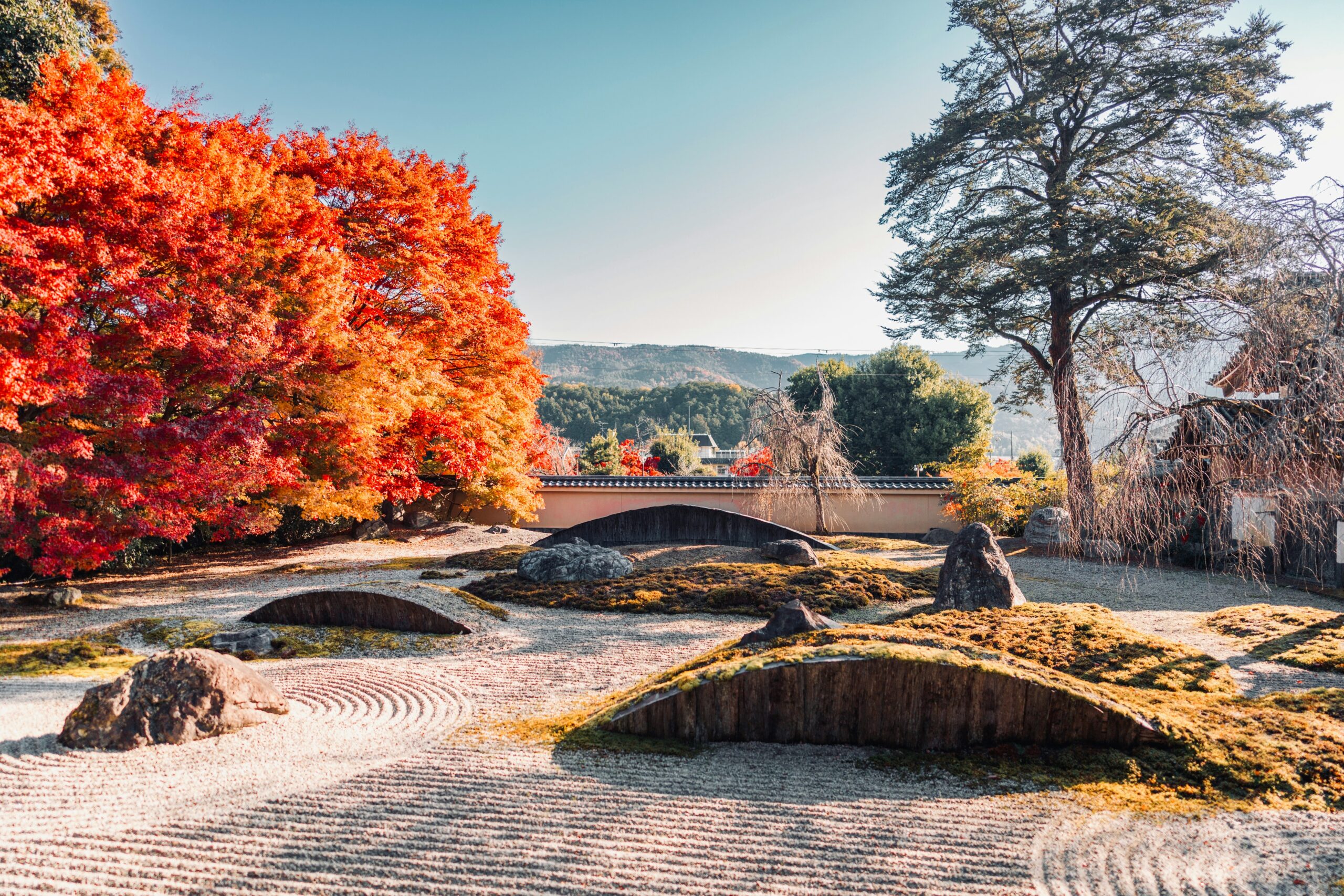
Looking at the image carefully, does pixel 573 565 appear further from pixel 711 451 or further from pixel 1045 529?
pixel 711 451

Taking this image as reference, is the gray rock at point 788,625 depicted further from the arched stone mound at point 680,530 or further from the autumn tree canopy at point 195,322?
the arched stone mound at point 680,530

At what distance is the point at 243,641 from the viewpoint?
692 centimetres

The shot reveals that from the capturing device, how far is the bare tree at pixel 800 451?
56.5 feet

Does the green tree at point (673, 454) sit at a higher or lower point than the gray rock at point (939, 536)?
higher

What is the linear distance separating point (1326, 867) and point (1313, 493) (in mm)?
4624

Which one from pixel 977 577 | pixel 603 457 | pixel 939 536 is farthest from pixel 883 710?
pixel 603 457

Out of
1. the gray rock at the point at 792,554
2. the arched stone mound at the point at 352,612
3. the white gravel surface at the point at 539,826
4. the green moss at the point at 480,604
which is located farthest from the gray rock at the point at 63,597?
the gray rock at the point at 792,554

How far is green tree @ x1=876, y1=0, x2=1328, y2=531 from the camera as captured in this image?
1280 centimetres

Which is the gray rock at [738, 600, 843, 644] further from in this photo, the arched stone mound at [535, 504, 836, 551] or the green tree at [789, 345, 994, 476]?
the green tree at [789, 345, 994, 476]

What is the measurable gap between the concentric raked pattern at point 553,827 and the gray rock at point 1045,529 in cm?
1105

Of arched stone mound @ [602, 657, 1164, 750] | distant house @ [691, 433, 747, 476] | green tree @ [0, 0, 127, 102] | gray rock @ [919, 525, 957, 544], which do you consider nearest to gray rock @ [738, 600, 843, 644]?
arched stone mound @ [602, 657, 1164, 750]

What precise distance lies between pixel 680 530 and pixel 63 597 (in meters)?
8.98

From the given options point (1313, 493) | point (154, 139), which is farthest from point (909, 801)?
point (154, 139)

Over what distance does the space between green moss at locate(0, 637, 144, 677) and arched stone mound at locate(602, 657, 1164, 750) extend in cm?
498
